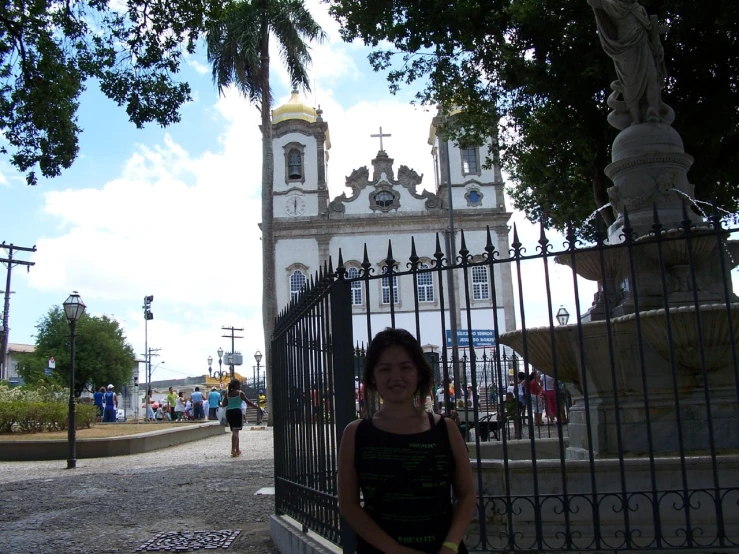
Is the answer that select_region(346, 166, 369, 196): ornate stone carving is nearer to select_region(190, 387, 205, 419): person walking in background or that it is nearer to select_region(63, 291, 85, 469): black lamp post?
select_region(190, 387, 205, 419): person walking in background

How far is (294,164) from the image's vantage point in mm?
45625

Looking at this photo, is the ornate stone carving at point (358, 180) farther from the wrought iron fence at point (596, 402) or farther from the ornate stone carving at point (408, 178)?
the wrought iron fence at point (596, 402)

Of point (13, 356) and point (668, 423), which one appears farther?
point (13, 356)

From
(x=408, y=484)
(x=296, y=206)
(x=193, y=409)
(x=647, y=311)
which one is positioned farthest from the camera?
(x=296, y=206)

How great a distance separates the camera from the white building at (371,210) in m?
43.9

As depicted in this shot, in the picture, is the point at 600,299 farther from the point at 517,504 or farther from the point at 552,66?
the point at 552,66

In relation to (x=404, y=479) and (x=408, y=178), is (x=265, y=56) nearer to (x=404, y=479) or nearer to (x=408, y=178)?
(x=408, y=178)

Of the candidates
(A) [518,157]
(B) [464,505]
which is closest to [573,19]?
(A) [518,157]

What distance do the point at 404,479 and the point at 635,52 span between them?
17.5ft

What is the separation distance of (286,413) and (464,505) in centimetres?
363

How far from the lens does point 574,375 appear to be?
5.84 metres

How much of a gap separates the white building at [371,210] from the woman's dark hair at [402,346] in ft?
131

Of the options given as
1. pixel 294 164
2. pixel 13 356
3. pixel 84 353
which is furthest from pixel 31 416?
pixel 13 356

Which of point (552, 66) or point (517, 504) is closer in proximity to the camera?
point (517, 504)
